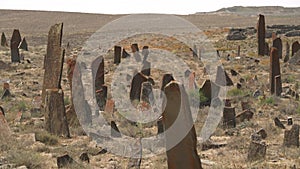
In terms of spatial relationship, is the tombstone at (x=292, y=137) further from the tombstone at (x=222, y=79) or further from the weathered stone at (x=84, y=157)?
the tombstone at (x=222, y=79)

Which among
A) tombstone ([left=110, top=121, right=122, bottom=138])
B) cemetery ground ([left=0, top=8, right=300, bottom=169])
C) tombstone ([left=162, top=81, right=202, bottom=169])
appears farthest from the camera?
tombstone ([left=110, top=121, right=122, bottom=138])

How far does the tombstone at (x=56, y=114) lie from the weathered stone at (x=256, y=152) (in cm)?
413

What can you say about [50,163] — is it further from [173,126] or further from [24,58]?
[24,58]

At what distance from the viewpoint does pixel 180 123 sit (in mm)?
5895

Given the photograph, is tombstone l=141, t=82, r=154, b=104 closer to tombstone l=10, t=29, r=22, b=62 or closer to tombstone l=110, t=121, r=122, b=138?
tombstone l=110, t=121, r=122, b=138

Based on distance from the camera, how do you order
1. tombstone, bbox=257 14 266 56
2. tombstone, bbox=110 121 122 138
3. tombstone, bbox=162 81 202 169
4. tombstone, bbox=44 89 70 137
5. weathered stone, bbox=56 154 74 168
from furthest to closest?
tombstone, bbox=257 14 266 56, tombstone, bbox=110 121 122 138, tombstone, bbox=44 89 70 137, weathered stone, bbox=56 154 74 168, tombstone, bbox=162 81 202 169

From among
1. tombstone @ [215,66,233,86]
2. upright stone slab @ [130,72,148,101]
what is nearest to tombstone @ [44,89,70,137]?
upright stone slab @ [130,72,148,101]

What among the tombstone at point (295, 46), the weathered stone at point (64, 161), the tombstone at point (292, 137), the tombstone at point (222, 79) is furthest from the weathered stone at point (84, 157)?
the tombstone at point (295, 46)

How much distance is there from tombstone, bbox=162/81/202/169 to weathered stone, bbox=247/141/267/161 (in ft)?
6.88

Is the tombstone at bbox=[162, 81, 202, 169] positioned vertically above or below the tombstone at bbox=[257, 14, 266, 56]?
below

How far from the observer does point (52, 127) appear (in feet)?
33.0

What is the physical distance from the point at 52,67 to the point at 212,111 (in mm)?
4286

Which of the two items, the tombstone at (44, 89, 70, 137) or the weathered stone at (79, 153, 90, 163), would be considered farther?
the tombstone at (44, 89, 70, 137)

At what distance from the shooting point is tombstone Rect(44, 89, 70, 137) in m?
9.88
